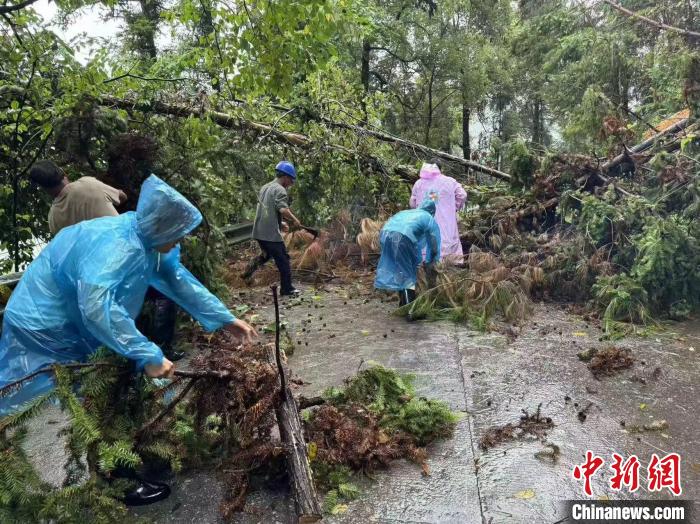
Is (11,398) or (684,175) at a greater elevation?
(684,175)

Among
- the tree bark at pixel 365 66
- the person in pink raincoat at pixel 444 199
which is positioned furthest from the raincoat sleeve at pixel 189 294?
the tree bark at pixel 365 66

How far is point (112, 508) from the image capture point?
8.10 ft

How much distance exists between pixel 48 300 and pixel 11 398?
1.61ft

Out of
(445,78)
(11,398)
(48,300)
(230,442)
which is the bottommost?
(230,442)

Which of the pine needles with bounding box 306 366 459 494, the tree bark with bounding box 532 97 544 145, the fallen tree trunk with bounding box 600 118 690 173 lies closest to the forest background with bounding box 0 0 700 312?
the fallen tree trunk with bounding box 600 118 690 173

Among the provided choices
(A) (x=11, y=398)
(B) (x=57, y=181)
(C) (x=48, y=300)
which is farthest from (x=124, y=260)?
(B) (x=57, y=181)

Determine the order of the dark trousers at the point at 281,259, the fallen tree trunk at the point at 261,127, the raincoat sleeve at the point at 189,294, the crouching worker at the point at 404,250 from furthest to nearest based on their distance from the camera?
1. the dark trousers at the point at 281,259
2. the fallen tree trunk at the point at 261,127
3. the crouching worker at the point at 404,250
4. the raincoat sleeve at the point at 189,294

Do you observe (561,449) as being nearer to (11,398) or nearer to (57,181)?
(11,398)

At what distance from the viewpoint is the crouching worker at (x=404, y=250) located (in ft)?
21.7

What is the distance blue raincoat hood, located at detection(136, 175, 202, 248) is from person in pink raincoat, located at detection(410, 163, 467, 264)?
18.2ft

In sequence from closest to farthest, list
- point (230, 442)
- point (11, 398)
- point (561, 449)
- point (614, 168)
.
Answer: point (11, 398)
point (230, 442)
point (561, 449)
point (614, 168)

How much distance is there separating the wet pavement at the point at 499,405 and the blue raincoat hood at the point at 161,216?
1472 millimetres

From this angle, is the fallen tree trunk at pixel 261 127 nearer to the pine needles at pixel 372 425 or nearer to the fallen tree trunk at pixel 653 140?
the fallen tree trunk at pixel 653 140

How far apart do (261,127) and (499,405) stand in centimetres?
579
